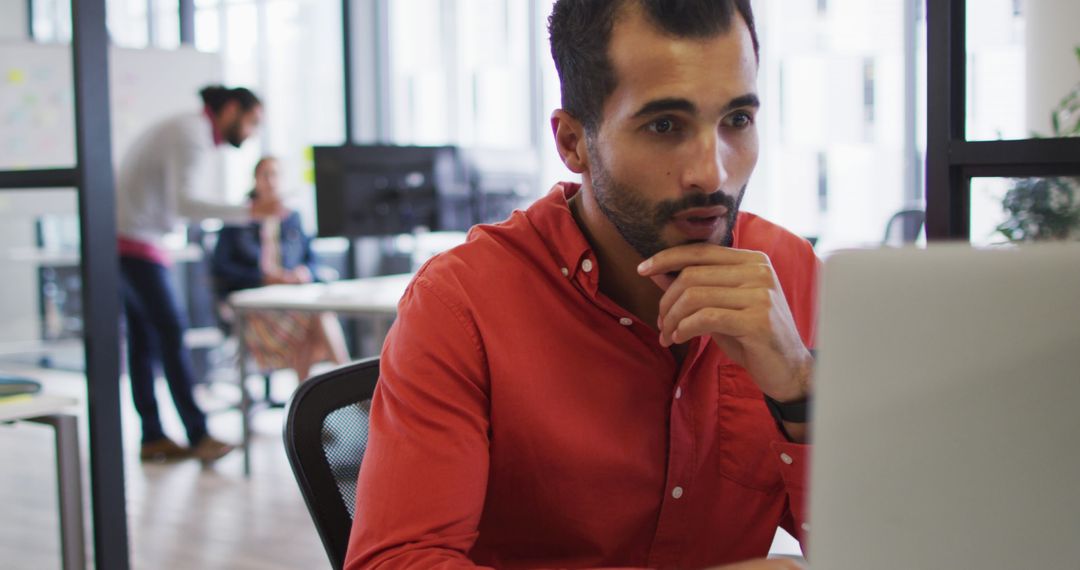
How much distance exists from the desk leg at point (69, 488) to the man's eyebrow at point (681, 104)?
118 cm

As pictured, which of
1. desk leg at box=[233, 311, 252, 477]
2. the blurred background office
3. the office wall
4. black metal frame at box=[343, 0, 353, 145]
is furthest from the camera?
the office wall

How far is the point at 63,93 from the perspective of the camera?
579 cm

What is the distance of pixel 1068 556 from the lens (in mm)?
485

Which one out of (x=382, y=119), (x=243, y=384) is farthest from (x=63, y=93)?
(x=243, y=384)

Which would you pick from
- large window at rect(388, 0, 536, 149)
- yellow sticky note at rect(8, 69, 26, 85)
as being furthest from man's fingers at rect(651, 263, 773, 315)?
yellow sticky note at rect(8, 69, 26, 85)

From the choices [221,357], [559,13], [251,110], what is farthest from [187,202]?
[559,13]

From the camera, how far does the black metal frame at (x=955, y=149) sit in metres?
1.07

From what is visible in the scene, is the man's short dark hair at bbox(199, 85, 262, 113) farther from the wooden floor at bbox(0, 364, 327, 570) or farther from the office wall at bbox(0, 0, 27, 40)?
the office wall at bbox(0, 0, 27, 40)

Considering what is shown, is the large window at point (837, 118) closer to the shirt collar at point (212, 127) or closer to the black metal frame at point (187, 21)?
the shirt collar at point (212, 127)

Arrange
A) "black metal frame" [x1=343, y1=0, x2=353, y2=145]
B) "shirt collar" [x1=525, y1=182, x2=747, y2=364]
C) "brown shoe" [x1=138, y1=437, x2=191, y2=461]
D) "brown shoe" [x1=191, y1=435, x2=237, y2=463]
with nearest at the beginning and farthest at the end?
"shirt collar" [x1=525, y1=182, x2=747, y2=364] → "brown shoe" [x1=191, y1=435, x2=237, y2=463] → "brown shoe" [x1=138, y1=437, x2=191, y2=461] → "black metal frame" [x1=343, y1=0, x2=353, y2=145]

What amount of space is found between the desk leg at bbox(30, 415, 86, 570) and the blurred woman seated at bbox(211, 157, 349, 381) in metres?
2.58

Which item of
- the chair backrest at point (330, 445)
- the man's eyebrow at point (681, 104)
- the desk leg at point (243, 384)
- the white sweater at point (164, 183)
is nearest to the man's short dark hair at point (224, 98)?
the white sweater at point (164, 183)

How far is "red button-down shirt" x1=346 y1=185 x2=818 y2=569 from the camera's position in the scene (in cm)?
108

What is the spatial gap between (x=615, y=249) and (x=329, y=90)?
579 cm
